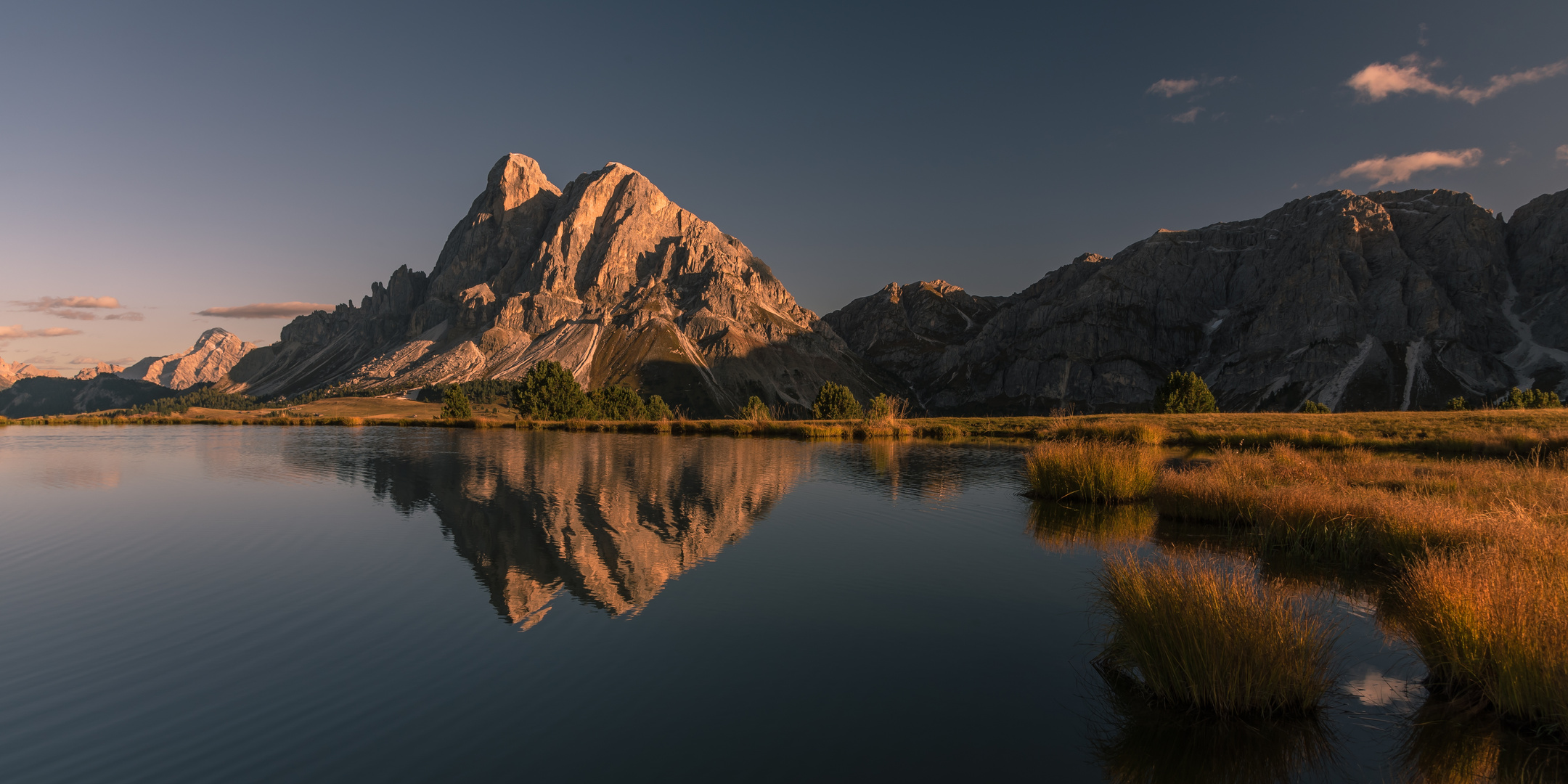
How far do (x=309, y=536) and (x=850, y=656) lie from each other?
15.6m

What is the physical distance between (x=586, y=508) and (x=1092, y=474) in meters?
17.1

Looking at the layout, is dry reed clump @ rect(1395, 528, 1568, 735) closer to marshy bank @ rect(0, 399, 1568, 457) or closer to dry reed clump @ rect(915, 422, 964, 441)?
marshy bank @ rect(0, 399, 1568, 457)

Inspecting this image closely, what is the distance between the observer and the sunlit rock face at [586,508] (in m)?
13.0

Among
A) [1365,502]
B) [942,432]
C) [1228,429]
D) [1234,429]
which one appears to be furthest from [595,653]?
[942,432]

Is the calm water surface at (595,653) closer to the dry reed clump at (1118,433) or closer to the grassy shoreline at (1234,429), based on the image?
the grassy shoreline at (1234,429)

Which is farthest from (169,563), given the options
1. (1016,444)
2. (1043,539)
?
(1016,444)

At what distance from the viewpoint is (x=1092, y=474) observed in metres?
22.4

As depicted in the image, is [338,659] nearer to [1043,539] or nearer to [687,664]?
[687,664]

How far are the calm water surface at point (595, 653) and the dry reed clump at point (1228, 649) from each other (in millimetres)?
347

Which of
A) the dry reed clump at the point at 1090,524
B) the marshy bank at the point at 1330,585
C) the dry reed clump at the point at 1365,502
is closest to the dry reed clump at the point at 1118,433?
the dry reed clump at the point at 1365,502

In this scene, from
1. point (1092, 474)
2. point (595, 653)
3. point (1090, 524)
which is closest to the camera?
point (595, 653)

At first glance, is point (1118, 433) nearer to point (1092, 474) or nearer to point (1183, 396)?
point (1092, 474)

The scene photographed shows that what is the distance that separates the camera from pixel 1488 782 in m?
5.89

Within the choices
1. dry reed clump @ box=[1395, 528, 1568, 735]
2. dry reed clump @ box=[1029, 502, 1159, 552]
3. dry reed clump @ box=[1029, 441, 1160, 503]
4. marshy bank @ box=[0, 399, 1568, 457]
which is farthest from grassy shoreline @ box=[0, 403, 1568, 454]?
dry reed clump @ box=[1395, 528, 1568, 735]
